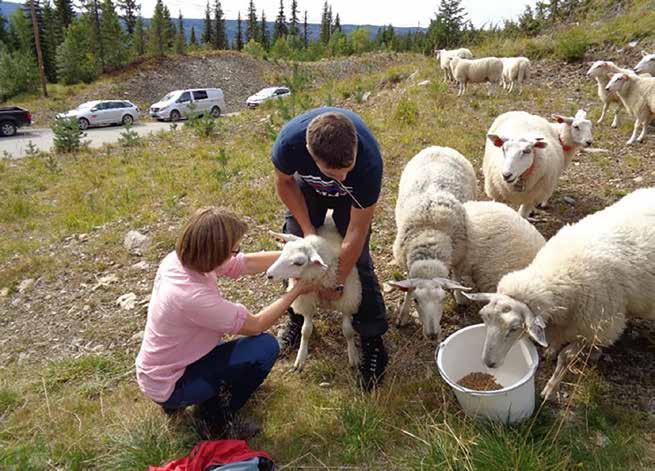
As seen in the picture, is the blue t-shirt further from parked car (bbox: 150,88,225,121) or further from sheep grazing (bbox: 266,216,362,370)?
parked car (bbox: 150,88,225,121)

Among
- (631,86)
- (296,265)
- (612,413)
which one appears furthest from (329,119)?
(631,86)

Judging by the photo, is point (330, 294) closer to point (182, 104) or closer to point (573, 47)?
point (573, 47)

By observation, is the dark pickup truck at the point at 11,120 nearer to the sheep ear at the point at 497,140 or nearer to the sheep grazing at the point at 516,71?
the sheep grazing at the point at 516,71

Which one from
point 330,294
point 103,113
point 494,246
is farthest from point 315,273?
point 103,113

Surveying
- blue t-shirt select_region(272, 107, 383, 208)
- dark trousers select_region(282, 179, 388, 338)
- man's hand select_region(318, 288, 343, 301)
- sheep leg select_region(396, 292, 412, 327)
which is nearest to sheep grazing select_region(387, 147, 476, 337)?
sheep leg select_region(396, 292, 412, 327)

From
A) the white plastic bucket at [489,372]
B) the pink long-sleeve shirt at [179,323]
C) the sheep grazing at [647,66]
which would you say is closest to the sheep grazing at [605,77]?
the sheep grazing at [647,66]

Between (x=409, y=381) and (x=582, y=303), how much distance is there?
1214 millimetres

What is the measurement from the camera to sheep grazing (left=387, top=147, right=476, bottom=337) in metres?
3.14

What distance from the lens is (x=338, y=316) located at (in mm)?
3793

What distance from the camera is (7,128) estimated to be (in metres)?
19.0

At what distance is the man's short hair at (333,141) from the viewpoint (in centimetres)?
222

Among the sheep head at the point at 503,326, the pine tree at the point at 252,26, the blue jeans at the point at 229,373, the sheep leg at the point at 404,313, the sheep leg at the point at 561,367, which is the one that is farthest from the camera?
the pine tree at the point at 252,26

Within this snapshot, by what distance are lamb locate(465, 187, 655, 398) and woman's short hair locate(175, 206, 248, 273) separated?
1.55 meters

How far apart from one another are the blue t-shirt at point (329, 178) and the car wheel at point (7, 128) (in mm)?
21134
